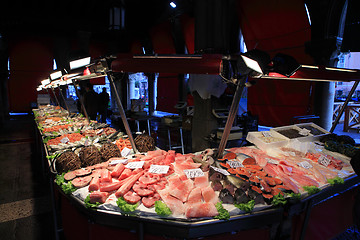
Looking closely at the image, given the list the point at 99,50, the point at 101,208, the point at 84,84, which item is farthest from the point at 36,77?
the point at 101,208

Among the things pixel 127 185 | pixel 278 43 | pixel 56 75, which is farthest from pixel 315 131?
pixel 56 75

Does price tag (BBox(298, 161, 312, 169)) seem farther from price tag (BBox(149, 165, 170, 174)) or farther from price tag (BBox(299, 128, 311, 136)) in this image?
price tag (BBox(149, 165, 170, 174))

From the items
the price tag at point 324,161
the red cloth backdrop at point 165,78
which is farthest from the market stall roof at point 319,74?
the red cloth backdrop at point 165,78

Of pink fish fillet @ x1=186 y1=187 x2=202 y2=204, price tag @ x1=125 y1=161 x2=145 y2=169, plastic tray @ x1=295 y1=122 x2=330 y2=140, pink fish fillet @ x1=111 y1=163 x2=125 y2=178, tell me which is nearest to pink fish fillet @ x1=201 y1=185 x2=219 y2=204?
pink fish fillet @ x1=186 y1=187 x2=202 y2=204

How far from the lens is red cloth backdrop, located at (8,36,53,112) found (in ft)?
52.1

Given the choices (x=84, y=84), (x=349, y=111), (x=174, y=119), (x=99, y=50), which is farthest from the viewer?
(x=99, y=50)

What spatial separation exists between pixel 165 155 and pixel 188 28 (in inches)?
427

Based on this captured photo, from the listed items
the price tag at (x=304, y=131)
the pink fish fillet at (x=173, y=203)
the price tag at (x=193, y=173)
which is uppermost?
the price tag at (x=304, y=131)

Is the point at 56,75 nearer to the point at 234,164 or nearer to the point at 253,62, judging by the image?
the point at 234,164

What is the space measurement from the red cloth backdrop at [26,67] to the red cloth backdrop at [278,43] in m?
15.1

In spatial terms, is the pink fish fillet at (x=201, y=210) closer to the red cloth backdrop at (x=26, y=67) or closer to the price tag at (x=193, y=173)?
the price tag at (x=193, y=173)

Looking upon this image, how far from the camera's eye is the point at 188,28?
12.1m

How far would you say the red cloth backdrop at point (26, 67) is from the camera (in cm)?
1589

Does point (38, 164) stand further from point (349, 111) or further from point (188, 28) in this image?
point (349, 111)
